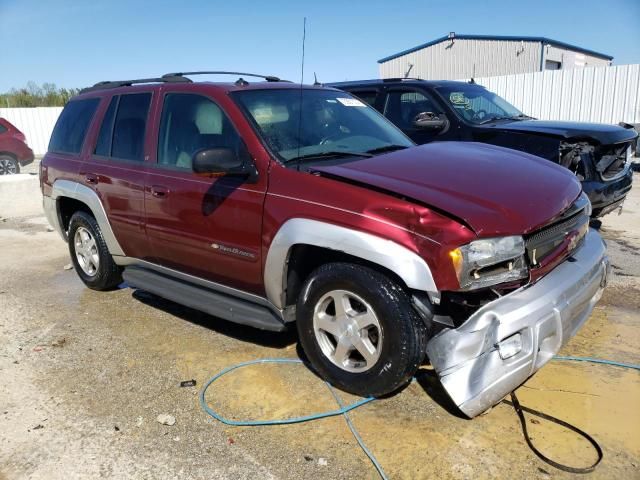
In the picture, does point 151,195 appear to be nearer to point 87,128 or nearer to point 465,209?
point 87,128

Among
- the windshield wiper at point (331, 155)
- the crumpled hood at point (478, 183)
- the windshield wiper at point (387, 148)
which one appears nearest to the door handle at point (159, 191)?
the windshield wiper at point (331, 155)

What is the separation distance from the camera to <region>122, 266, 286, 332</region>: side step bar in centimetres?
357

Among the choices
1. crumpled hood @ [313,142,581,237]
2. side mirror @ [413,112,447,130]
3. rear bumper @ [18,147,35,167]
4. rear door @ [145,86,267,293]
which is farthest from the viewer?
rear bumper @ [18,147,35,167]

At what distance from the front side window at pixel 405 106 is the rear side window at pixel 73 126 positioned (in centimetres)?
355

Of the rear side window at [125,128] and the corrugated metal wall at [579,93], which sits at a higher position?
the corrugated metal wall at [579,93]

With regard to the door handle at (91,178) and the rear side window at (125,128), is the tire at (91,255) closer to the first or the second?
the door handle at (91,178)

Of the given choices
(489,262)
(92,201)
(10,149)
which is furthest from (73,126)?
(10,149)

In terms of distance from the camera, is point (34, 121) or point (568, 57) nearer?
point (34, 121)

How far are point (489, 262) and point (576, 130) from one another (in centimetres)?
382

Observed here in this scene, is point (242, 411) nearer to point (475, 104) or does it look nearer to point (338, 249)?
point (338, 249)

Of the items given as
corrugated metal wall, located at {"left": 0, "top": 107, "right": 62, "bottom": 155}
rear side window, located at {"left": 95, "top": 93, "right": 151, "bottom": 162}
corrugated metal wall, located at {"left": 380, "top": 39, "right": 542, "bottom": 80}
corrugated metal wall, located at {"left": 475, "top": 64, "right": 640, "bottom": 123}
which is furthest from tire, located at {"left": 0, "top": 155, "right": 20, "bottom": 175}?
corrugated metal wall, located at {"left": 380, "top": 39, "right": 542, "bottom": 80}

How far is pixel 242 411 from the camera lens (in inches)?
127

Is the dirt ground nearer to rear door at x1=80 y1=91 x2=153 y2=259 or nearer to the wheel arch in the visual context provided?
rear door at x1=80 y1=91 x2=153 y2=259

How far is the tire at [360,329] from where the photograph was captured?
9.63ft
